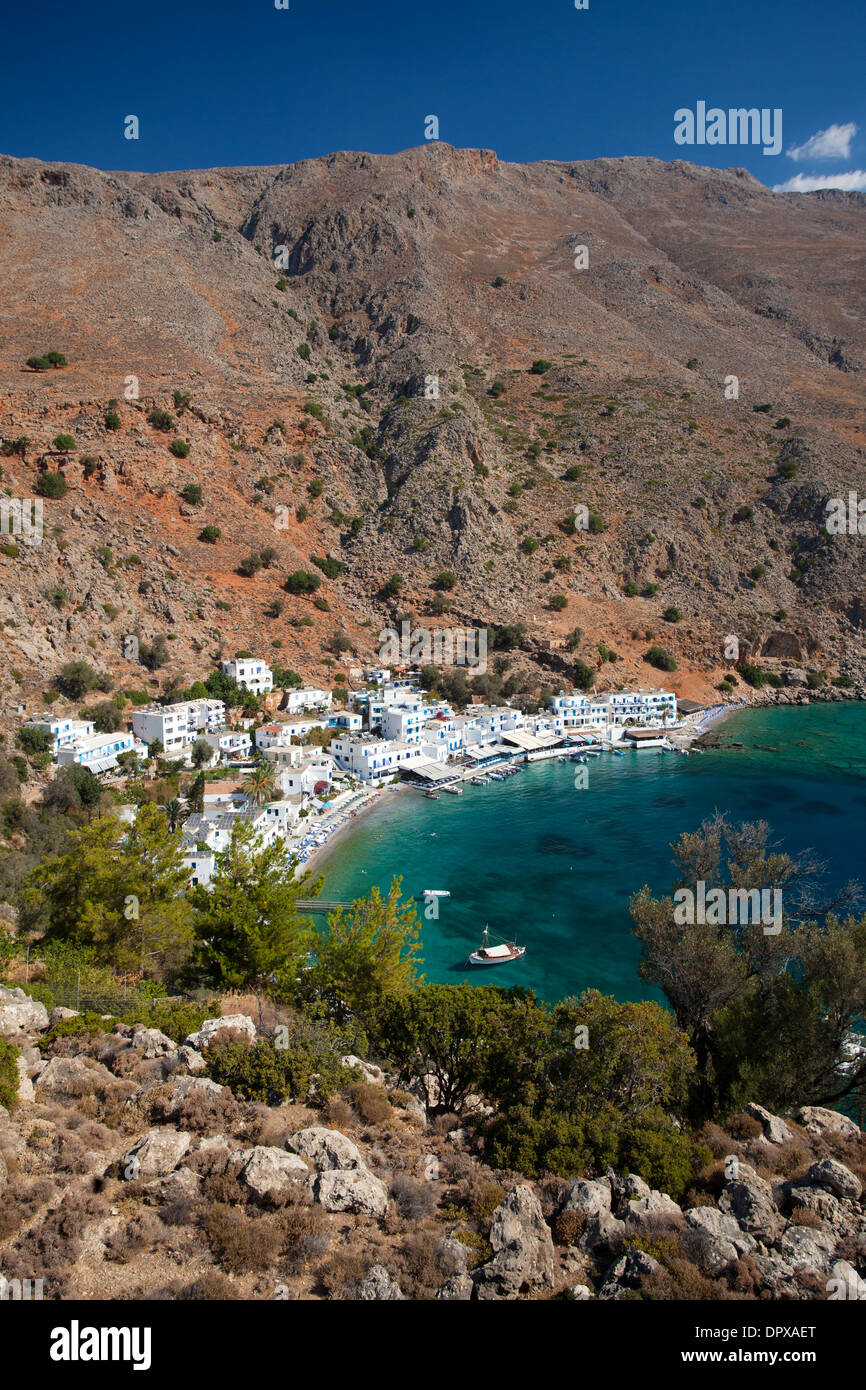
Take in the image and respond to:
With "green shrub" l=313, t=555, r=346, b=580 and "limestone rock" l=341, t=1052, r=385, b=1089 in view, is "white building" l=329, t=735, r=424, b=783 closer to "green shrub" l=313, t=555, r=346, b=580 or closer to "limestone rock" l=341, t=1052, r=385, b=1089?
"green shrub" l=313, t=555, r=346, b=580

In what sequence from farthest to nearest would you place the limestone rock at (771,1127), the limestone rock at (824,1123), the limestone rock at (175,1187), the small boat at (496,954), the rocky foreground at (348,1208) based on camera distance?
the small boat at (496,954), the limestone rock at (824,1123), the limestone rock at (771,1127), the limestone rock at (175,1187), the rocky foreground at (348,1208)

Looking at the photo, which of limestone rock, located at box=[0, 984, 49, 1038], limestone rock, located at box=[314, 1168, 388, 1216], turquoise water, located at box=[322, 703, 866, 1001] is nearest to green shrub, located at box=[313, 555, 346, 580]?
turquoise water, located at box=[322, 703, 866, 1001]

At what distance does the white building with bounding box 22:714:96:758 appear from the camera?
38219 mm

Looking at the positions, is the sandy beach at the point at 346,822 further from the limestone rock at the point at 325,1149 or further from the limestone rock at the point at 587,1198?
the limestone rock at the point at 587,1198

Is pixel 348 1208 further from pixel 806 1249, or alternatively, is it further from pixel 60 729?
pixel 60 729

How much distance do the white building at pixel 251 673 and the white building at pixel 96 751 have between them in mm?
10280

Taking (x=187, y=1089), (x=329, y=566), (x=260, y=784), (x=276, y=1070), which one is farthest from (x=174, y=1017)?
(x=329, y=566)

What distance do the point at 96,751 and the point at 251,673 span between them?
1403cm

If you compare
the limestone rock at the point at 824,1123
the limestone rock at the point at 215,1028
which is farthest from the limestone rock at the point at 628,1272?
the limestone rock at the point at 215,1028

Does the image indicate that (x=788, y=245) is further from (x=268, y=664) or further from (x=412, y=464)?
(x=268, y=664)

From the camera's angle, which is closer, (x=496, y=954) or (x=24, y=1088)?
(x=24, y=1088)

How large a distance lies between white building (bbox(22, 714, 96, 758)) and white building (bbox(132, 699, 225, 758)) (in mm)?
3095

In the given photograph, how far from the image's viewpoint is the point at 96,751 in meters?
39.0

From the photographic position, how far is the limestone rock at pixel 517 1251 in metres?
7.48
